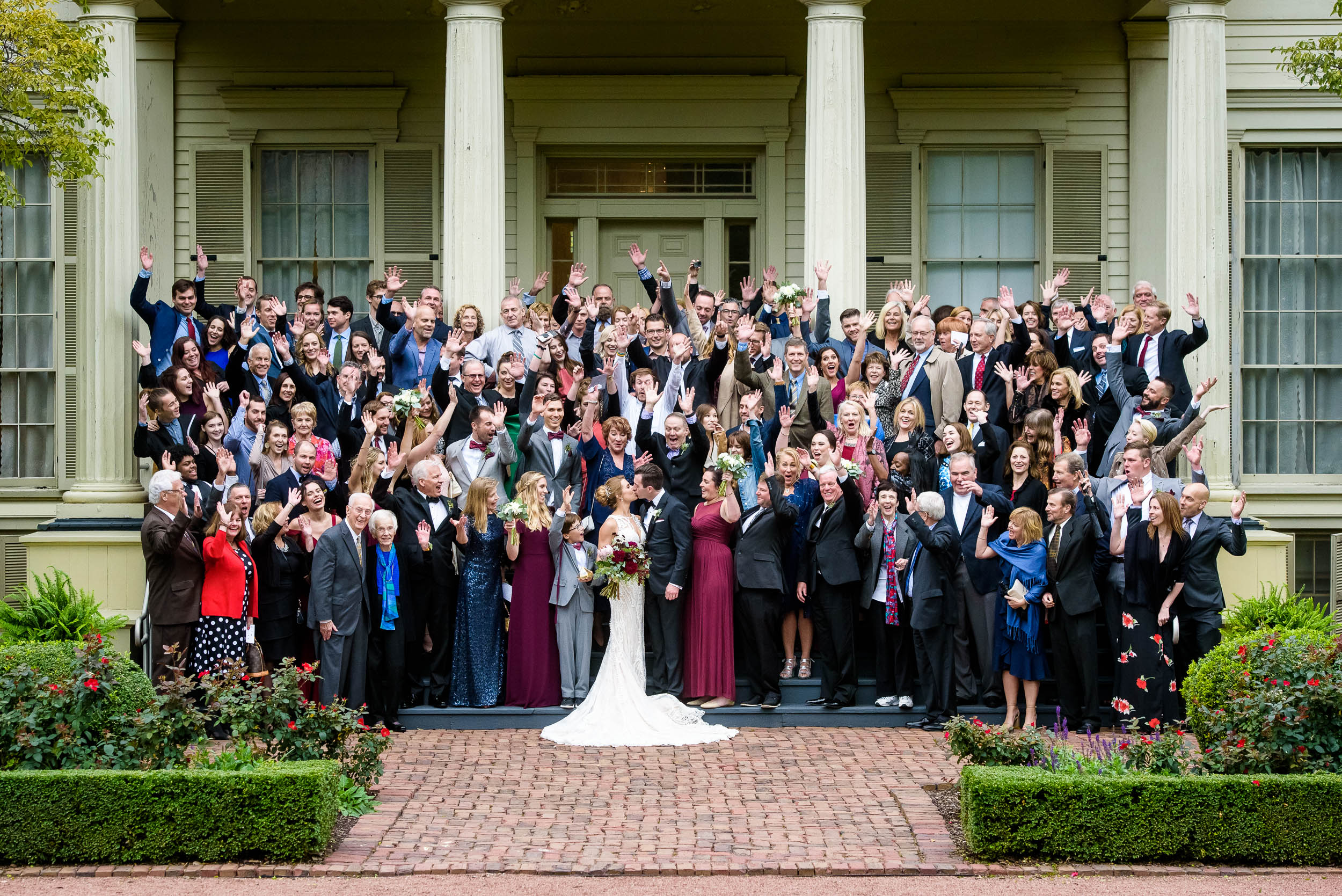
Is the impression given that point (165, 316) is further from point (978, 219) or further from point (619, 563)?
point (978, 219)

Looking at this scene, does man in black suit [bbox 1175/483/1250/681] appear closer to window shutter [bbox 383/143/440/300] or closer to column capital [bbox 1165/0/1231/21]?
column capital [bbox 1165/0/1231/21]

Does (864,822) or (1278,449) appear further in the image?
(1278,449)

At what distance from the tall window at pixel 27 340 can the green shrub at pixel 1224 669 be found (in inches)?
493

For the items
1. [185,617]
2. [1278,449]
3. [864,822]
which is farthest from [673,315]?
[1278,449]

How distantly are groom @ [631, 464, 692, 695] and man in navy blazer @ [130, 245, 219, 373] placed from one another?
483 cm

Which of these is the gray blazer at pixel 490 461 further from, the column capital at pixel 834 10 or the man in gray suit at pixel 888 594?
the column capital at pixel 834 10

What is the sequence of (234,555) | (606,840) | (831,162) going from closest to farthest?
1. (606,840)
2. (234,555)
3. (831,162)

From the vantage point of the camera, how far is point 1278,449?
56.0 ft

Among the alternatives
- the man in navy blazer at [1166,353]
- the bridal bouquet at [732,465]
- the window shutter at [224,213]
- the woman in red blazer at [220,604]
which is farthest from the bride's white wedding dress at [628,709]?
the window shutter at [224,213]

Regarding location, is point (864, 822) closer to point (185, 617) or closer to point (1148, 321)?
point (185, 617)

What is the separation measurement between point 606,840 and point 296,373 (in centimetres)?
596

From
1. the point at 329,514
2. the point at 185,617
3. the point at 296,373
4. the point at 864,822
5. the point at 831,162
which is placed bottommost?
the point at 864,822

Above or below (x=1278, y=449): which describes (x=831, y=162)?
above

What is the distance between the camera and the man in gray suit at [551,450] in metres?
12.2
